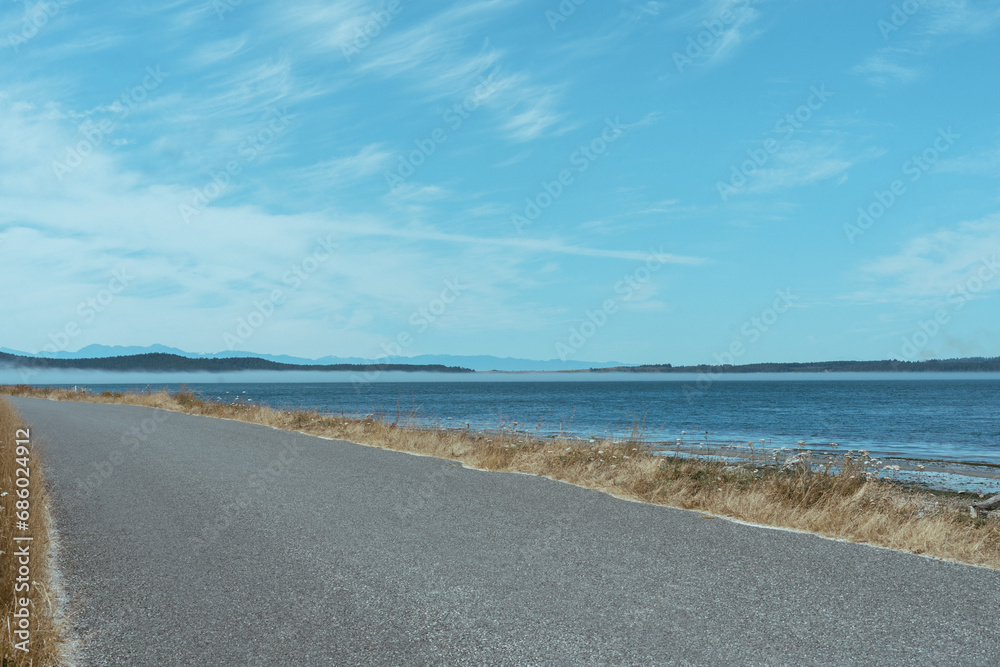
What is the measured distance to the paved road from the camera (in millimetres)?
4348

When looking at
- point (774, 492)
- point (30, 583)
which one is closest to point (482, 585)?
point (30, 583)

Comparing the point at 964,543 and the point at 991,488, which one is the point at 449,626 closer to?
the point at 964,543

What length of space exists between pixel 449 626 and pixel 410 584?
96 cm

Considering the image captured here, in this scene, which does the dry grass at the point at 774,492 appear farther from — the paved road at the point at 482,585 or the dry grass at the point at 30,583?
the dry grass at the point at 30,583

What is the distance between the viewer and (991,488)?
55.6 ft

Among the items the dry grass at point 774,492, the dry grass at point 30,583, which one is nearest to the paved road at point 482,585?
the dry grass at point 30,583

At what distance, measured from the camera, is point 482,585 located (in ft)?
18.2

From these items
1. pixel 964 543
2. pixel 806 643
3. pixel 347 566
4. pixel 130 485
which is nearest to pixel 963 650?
pixel 806 643

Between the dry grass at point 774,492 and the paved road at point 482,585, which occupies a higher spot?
the dry grass at point 774,492

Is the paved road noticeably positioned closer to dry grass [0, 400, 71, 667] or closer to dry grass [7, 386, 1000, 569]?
dry grass [0, 400, 71, 667]

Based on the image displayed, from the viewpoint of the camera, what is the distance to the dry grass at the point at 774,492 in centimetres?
712

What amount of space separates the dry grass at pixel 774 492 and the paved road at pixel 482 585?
65 centimetres

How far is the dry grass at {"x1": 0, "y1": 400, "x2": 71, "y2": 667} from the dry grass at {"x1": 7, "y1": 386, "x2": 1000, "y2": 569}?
6.84m

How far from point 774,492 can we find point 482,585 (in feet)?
17.3
